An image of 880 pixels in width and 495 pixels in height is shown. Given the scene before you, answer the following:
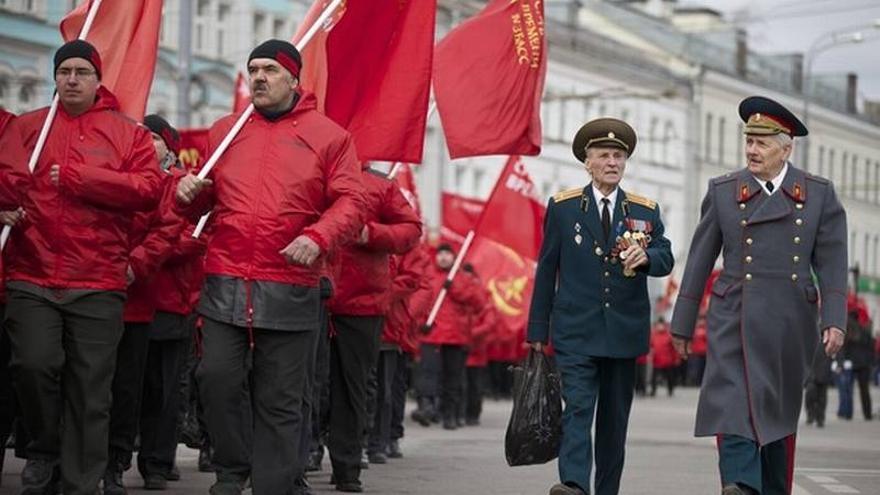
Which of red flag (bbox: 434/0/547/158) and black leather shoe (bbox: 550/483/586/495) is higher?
red flag (bbox: 434/0/547/158)

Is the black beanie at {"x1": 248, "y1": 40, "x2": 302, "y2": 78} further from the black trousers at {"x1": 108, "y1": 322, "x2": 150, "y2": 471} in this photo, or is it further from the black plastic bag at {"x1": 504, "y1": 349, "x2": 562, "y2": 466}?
the black trousers at {"x1": 108, "y1": 322, "x2": 150, "y2": 471}

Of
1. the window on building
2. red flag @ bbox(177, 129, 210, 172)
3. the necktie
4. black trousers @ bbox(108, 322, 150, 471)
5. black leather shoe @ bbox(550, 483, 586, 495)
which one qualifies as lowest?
black leather shoe @ bbox(550, 483, 586, 495)

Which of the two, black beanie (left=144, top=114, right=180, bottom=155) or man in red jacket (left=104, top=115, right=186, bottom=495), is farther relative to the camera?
black beanie (left=144, top=114, right=180, bottom=155)

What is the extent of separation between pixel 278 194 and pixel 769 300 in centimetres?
242

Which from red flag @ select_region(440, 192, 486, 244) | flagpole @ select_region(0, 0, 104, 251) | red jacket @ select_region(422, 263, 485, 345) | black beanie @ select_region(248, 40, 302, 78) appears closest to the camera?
black beanie @ select_region(248, 40, 302, 78)

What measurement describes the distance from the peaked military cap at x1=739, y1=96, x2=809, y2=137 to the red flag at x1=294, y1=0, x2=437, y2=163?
8.91 ft

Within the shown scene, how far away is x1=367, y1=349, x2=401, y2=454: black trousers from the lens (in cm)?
1670

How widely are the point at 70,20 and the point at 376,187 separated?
94.9 inches

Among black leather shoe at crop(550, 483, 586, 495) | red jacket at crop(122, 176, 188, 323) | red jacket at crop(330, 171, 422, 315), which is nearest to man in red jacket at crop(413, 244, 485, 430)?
red jacket at crop(330, 171, 422, 315)

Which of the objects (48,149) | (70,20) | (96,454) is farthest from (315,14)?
(96,454)

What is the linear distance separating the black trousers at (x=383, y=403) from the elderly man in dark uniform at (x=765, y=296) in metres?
5.75

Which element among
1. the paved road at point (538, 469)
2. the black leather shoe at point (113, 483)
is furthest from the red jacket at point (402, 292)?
the black leather shoe at point (113, 483)

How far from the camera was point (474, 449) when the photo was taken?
19.5 metres

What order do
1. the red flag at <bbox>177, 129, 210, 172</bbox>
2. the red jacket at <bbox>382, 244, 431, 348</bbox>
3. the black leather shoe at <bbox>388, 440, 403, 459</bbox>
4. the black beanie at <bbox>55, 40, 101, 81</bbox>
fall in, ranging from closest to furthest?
the black beanie at <bbox>55, 40, 101, 81</bbox> < the red jacket at <bbox>382, 244, 431, 348</bbox> < the black leather shoe at <bbox>388, 440, 403, 459</bbox> < the red flag at <bbox>177, 129, 210, 172</bbox>
